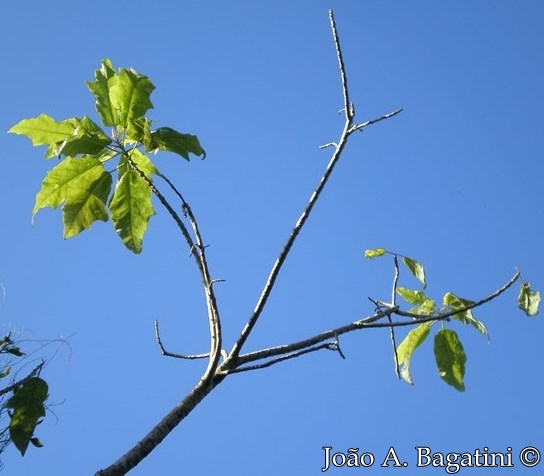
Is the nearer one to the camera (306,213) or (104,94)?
(306,213)

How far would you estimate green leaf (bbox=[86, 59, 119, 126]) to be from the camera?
2676mm

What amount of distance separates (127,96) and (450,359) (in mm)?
1782

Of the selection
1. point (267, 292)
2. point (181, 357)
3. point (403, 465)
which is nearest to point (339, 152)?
point (267, 292)

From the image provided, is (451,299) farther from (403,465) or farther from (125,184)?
(403,465)

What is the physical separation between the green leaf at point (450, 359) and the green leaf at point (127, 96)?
1618mm

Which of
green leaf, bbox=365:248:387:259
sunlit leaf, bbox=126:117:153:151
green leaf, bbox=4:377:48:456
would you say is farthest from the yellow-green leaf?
green leaf, bbox=365:248:387:259

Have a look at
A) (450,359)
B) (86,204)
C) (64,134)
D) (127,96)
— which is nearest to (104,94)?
(127,96)

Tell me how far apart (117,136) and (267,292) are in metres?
1.06

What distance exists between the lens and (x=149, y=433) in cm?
187

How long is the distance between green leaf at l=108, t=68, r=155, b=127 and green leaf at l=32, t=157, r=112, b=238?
0.23 meters

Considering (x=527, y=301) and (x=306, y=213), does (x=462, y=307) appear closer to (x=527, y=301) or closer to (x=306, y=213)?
(x=527, y=301)

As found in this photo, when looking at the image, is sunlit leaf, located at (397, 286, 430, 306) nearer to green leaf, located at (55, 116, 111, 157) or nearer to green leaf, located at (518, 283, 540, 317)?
green leaf, located at (518, 283, 540, 317)

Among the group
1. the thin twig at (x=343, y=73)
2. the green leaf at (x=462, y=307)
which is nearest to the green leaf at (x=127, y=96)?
the thin twig at (x=343, y=73)

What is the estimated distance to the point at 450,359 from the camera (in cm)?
282
